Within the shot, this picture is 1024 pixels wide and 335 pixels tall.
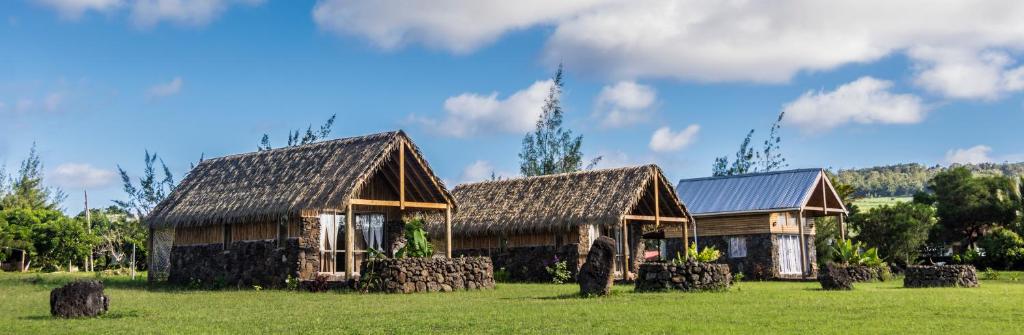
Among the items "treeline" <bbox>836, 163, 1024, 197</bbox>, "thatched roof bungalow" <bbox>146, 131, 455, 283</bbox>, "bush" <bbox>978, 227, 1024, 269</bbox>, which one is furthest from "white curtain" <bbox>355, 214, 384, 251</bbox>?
"treeline" <bbox>836, 163, 1024, 197</bbox>

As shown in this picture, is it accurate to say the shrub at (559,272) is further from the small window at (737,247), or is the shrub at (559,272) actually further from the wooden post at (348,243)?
the small window at (737,247)

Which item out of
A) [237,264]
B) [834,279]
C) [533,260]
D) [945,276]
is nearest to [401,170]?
[237,264]

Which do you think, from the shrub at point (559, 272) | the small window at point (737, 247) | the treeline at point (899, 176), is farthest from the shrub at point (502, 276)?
the treeline at point (899, 176)

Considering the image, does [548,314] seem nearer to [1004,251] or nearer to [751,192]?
[751,192]

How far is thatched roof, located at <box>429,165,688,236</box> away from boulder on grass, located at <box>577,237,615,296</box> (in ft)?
29.3

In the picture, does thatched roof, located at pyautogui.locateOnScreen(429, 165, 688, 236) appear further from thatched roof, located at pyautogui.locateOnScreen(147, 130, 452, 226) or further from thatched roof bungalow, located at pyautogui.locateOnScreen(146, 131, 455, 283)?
thatched roof, located at pyautogui.locateOnScreen(147, 130, 452, 226)

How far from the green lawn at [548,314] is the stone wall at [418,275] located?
A: 4.98 feet

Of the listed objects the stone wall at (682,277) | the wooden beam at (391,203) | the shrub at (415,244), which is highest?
the wooden beam at (391,203)

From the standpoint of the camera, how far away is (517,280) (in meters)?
29.8

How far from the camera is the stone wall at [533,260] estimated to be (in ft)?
94.4

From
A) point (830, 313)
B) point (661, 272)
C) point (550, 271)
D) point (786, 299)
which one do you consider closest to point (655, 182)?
point (550, 271)

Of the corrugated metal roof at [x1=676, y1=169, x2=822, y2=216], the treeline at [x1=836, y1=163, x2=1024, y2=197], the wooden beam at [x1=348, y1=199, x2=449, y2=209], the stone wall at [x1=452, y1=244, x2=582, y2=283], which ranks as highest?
the treeline at [x1=836, y1=163, x2=1024, y2=197]

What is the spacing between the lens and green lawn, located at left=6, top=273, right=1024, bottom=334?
40.4ft

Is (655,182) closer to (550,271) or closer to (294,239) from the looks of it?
(550,271)
